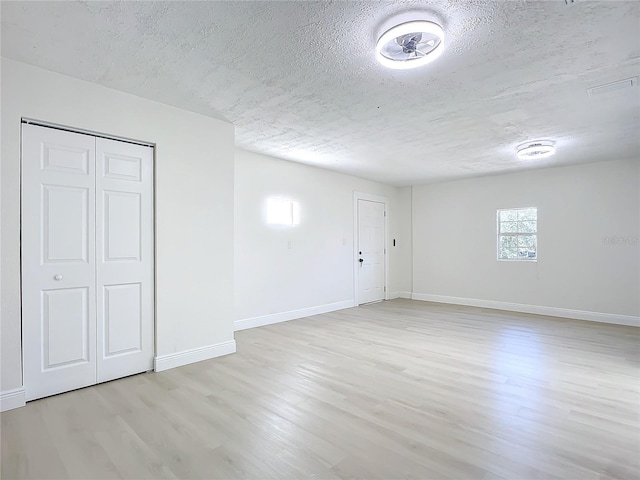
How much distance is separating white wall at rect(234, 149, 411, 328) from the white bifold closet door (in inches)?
67.1

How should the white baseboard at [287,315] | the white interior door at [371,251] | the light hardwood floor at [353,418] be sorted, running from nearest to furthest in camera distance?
the light hardwood floor at [353,418], the white baseboard at [287,315], the white interior door at [371,251]

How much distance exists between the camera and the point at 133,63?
2.57 m

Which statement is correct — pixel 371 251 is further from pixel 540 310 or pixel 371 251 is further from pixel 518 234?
pixel 540 310

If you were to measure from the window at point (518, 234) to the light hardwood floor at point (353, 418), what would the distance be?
2.45m

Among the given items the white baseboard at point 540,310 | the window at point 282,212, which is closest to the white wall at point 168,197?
the window at point 282,212

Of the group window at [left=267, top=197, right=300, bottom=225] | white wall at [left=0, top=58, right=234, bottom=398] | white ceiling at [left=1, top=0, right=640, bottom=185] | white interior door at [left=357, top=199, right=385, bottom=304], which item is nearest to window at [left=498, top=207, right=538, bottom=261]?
white ceiling at [left=1, top=0, right=640, bottom=185]

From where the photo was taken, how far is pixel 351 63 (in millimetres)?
2506

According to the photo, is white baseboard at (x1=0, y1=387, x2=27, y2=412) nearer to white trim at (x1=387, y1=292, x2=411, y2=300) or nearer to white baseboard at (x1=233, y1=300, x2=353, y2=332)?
white baseboard at (x1=233, y1=300, x2=353, y2=332)

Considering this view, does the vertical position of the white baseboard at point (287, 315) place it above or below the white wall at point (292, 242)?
below

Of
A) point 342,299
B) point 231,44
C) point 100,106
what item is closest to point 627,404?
point 231,44

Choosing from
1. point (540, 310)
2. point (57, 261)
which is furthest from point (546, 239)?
point (57, 261)

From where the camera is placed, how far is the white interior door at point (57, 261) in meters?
2.61

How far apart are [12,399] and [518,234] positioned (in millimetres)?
7125

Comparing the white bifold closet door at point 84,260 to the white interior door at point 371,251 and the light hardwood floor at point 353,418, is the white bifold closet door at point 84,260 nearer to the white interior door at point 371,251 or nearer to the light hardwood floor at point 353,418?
the light hardwood floor at point 353,418
